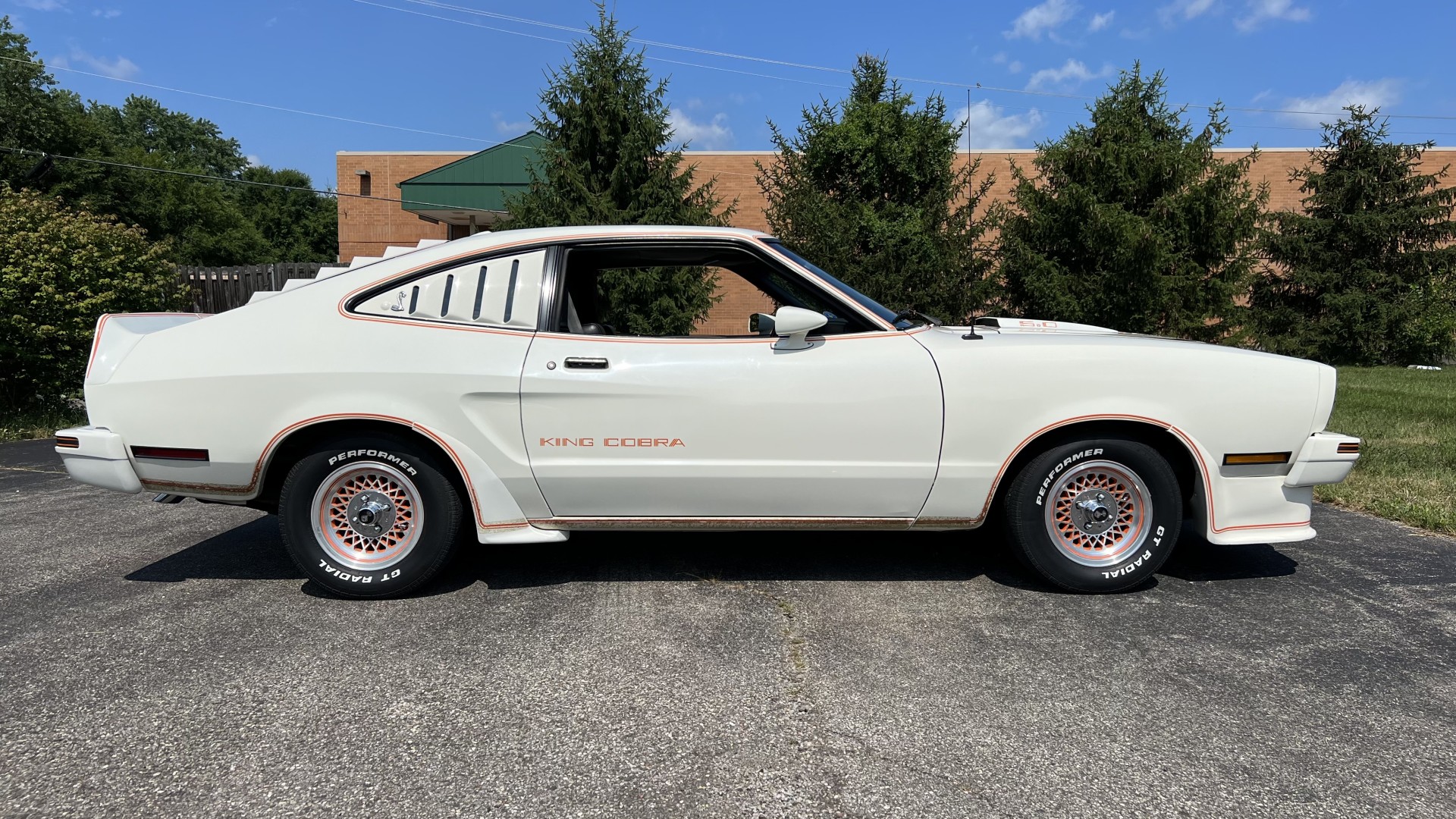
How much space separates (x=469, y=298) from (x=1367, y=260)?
22380 mm

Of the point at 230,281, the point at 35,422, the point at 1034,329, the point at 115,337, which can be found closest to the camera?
the point at 115,337

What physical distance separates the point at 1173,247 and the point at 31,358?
15616 millimetres

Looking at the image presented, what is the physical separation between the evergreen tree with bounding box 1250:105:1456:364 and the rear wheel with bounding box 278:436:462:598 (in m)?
20.4

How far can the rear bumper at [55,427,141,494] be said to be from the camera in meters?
3.88

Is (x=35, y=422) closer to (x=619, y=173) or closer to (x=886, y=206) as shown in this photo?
(x=619, y=173)

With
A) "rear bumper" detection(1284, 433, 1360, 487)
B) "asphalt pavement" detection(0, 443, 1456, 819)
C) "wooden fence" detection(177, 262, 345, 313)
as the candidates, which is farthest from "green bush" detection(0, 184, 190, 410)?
"rear bumper" detection(1284, 433, 1360, 487)

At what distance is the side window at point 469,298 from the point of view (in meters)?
3.95

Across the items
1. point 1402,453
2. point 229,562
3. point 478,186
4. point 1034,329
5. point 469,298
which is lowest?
point 229,562

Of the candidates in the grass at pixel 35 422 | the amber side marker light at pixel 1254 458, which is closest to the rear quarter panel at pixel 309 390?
the amber side marker light at pixel 1254 458

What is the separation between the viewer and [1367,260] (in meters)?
19.6

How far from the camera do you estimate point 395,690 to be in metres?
3.00

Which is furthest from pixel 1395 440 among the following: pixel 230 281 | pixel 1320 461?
pixel 230 281

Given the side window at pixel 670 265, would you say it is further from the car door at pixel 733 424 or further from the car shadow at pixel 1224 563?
the car shadow at pixel 1224 563

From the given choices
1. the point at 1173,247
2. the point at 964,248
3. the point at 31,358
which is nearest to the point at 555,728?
the point at 31,358
